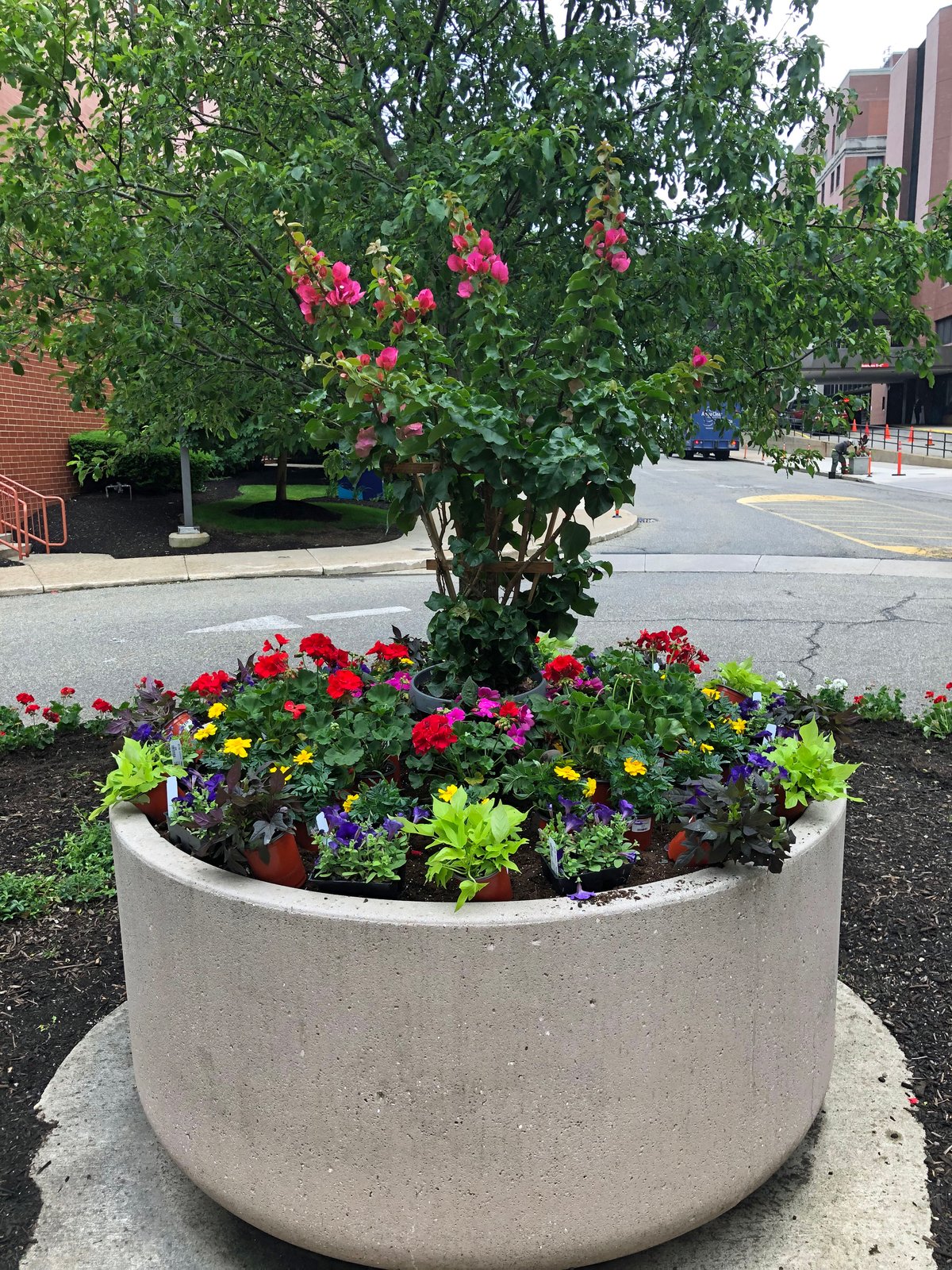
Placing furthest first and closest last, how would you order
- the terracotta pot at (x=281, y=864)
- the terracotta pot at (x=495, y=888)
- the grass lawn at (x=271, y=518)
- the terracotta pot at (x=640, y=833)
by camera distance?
the grass lawn at (x=271, y=518), the terracotta pot at (x=640, y=833), the terracotta pot at (x=281, y=864), the terracotta pot at (x=495, y=888)

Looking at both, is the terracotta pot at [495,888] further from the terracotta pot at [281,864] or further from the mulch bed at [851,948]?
the terracotta pot at [281,864]

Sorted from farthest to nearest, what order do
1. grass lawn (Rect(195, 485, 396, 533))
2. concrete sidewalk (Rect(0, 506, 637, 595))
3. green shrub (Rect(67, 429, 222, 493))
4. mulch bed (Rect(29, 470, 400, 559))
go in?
green shrub (Rect(67, 429, 222, 493)), grass lawn (Rect(195, 485, 396, 533)), mulch bed (Rect(29, 470, 400, 559)), concrete sidewalk (Rect(0, 506, 637, 595))

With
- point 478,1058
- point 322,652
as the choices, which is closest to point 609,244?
point 322,652

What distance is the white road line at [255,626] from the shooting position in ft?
30.9

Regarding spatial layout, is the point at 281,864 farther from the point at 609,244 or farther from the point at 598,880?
the point at 609,244

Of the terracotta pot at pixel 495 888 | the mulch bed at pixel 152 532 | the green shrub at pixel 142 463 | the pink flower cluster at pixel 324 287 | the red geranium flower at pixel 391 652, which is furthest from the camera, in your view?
the green shrub at pixel 142 463

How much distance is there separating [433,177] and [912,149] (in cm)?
6921

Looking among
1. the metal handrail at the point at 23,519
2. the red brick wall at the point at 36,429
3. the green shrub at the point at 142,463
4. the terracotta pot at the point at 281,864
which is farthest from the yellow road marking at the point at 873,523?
the terracotta pot at the point at 281,864

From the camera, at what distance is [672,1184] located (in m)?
2.16

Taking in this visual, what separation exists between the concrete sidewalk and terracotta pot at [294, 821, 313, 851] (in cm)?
942

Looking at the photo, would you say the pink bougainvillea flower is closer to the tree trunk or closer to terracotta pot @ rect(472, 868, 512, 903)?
terracotta pot @ rect(472, 868, 512, 903)

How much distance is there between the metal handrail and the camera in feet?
46.0

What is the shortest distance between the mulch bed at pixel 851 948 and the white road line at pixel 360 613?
16.3ft

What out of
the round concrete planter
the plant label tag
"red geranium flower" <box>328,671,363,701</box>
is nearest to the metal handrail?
"red geranium flower" <box>328,671,363,701</box>
